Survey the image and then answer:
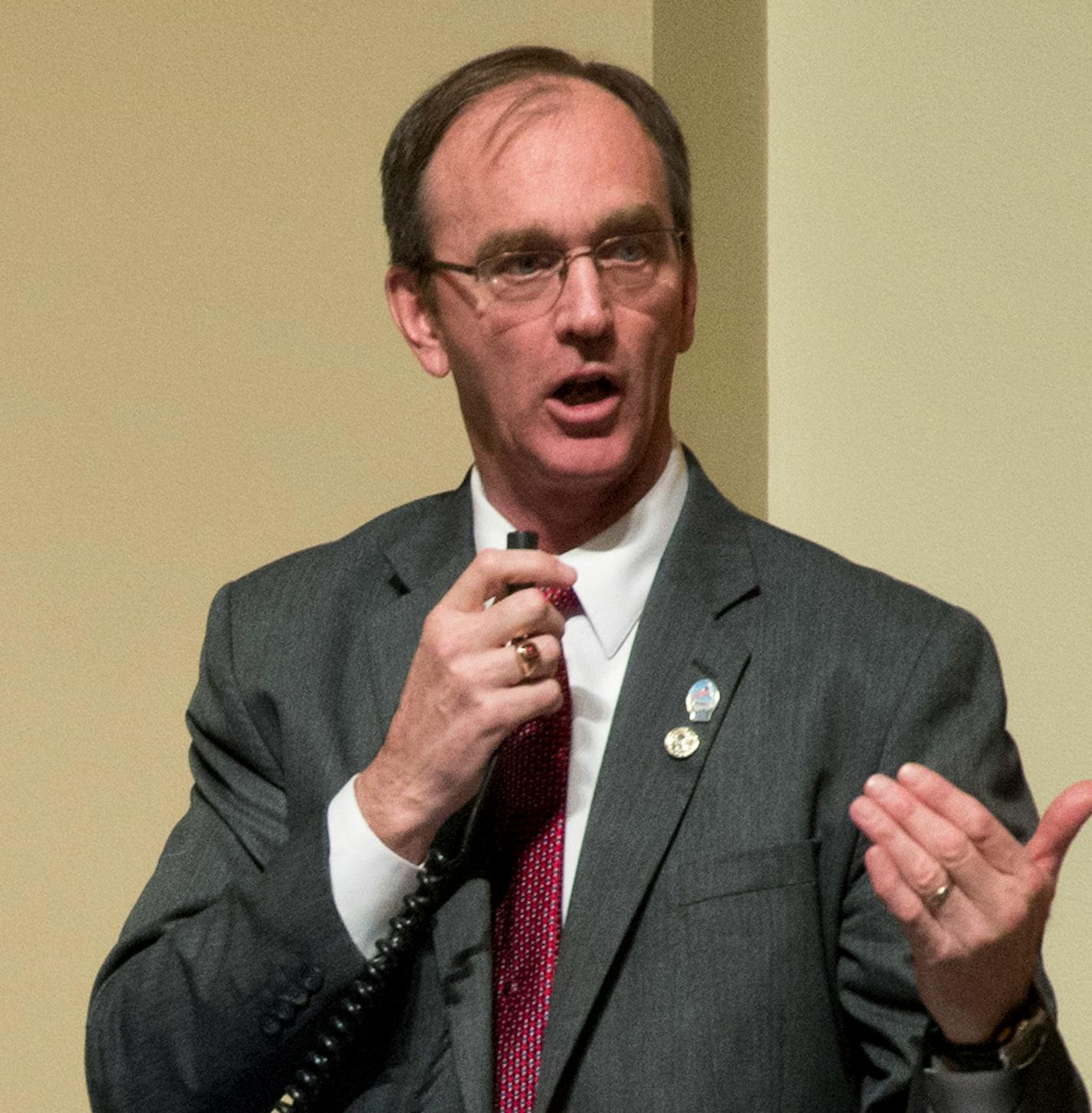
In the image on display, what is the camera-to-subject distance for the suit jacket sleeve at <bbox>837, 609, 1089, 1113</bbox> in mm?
1695

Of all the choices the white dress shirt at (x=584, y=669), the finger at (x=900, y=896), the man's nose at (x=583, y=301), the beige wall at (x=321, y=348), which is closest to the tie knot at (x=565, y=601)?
the white dress shirt at (x=584, y=669)

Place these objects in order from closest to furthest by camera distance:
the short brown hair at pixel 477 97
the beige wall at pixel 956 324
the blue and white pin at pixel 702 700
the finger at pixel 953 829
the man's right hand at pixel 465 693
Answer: the finger at pixel 953 829
the man's right hand at pixel 465 693
the blue and white pin at pixel 702 700
the short brown hair at pixel 477 97
the beige wall at pixel 956 324

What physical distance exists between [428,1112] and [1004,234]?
5.50 ft

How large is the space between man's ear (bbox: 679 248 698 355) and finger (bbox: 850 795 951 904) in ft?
2.26

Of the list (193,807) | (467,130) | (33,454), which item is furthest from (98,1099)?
(33,454)

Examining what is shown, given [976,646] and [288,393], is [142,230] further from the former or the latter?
[976,646]

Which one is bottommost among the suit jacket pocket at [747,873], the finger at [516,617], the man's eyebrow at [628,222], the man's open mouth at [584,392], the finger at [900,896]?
the suit jacket pocket at [747,873]

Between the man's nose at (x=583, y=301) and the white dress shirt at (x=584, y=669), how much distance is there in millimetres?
198

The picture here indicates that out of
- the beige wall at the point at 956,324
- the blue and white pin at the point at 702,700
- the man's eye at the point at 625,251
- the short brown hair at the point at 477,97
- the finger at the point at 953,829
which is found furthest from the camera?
the beige wall at the point at 956,324

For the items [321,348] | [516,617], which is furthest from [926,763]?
[321,348]

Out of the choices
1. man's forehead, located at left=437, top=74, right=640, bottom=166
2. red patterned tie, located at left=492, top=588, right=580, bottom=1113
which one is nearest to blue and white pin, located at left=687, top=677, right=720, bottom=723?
red patterned tie, located at left=492, top=588, right=580, bottom=1113

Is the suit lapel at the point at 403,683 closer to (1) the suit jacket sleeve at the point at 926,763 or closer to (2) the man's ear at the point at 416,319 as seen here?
(2) the man's ear at the point at 416,319

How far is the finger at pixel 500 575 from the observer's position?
65.9 inches

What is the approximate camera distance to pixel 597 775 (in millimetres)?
1799
